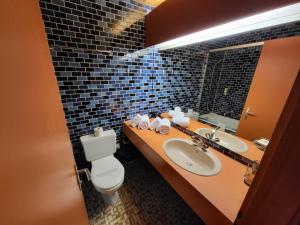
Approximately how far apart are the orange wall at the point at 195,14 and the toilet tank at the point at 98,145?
4.34 feet

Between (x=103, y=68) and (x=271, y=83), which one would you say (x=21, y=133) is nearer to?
(x=271, y=83)

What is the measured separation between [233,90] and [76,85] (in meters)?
1.67

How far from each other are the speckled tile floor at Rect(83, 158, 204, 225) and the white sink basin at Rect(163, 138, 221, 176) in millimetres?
653

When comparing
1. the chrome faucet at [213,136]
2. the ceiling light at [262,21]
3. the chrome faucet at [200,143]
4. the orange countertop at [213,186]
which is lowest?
the orange countertop at [213,186]

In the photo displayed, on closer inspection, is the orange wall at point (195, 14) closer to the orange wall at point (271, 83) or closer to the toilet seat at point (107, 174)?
the orange wall at point (271, 83)

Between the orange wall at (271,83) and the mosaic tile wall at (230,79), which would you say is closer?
the orange wall at (271,83)

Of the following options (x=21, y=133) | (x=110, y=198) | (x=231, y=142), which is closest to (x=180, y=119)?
(x=231, y=142)

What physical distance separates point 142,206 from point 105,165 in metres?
0.67

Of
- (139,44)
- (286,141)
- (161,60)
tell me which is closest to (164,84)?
(161,60)

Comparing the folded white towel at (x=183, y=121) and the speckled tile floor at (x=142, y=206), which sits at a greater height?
the folded white towel at (x=183, y=121)

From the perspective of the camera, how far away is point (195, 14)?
91 centimetres

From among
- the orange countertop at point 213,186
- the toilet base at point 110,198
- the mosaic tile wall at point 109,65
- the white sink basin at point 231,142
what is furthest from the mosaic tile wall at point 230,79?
the toilet base at point 110,198

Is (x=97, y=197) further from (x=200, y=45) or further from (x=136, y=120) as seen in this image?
(x=200, y=45)

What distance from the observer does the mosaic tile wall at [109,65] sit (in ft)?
4.45
